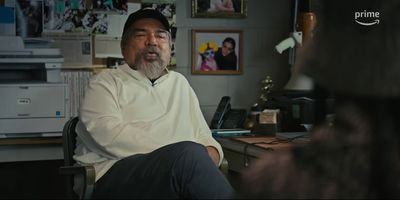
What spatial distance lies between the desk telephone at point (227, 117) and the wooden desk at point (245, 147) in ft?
0.82

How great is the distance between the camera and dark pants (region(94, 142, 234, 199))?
184 cm

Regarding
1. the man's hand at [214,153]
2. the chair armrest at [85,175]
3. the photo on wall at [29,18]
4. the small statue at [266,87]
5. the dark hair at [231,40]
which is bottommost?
the chair armrest at [85,175]

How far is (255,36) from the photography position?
11.0ft

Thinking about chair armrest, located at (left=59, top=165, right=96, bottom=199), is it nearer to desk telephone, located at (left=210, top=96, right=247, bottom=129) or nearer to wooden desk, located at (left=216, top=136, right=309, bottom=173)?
wooden desk, located at (left=216, top=136, right=309, bottom=173)

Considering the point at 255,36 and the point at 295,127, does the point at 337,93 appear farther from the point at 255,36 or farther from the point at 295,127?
the point at 255,36

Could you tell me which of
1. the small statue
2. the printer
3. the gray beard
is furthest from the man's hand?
the small statue

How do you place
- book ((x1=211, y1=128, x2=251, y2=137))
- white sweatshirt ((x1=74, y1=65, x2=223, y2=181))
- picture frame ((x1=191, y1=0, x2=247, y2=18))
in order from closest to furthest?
white sweatshirt ((x1=74, y1=65, x2=223, y2=181)) < book ((x1=211, y1=128, x2=251, y2=137)) < picture frame ((x1=191, y1=0, x2=247, y2=18))

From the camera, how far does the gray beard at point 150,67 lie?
2439 mm

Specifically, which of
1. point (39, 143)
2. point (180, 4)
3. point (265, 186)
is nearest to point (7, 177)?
point (39, 143)

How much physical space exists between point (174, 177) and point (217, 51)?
1.49 metres

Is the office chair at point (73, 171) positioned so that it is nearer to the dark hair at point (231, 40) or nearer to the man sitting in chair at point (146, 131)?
the man sitting in chair at point (146, 131)

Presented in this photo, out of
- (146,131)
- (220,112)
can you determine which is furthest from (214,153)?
(220,112)

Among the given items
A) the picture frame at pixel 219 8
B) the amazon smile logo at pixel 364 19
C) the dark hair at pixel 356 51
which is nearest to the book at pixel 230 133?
the picture frame at pixel 219 8

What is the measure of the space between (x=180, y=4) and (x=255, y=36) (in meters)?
0.51
